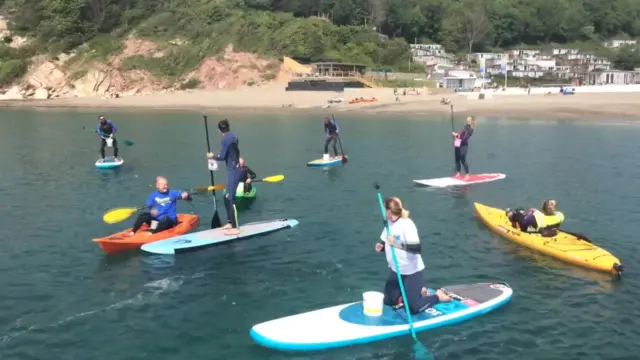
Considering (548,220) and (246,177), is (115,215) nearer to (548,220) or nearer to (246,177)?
(246,177)

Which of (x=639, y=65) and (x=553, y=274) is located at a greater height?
(x=639, y=65)

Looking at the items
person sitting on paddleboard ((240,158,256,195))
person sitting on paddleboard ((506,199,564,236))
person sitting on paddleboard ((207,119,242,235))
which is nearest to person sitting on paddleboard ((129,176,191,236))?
person sitting on paddleboard ((207,119,242,235))

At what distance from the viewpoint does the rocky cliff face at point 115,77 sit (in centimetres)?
8512

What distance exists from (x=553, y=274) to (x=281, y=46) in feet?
264

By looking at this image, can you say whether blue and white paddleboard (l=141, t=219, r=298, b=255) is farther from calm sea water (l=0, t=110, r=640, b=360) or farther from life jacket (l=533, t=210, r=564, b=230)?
life jacket (l=533, t=210, r=564, b=230)

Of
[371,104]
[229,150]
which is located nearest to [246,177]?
[229,150]

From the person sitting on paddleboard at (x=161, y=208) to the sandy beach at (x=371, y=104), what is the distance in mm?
49704

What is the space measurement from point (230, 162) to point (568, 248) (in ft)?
28.1

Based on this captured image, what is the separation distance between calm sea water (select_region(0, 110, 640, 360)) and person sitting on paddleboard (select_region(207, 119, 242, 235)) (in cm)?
78

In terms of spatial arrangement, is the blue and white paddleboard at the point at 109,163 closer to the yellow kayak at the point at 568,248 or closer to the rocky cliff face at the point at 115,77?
the yellow kayak at the point at 568,248

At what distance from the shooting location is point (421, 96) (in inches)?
2889

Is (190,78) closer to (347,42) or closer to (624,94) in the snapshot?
(347,42)

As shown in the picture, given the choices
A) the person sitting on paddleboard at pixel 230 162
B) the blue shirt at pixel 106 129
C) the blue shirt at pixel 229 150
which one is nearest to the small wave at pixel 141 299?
the person sitting on paddleboard at pixel 230 162

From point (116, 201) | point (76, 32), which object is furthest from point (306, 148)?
point (76, 32)
